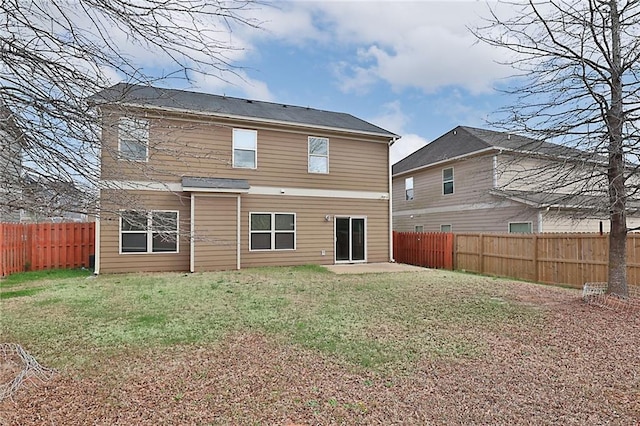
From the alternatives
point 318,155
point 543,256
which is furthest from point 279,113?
point 543,256

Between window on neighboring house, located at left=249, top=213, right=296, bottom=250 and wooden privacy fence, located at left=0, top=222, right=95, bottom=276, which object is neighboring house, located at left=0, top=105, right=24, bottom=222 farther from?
window on neighboring house, located at left=249, top=213, right=296, bottom=250

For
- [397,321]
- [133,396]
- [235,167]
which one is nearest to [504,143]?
[235,167]

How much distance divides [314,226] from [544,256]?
716cm

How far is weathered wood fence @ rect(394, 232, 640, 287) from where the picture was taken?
9.19 meters

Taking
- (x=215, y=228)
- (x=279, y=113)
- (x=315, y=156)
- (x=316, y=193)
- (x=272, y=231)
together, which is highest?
(x=279, y=113)

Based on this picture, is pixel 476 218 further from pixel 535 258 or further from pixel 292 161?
pixel 292 161

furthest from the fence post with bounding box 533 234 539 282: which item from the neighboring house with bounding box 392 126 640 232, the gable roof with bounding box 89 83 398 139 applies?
the gable roof with bounding box 89 83 398 139

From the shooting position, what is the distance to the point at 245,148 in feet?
39.0

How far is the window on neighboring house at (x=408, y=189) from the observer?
64.9 ft

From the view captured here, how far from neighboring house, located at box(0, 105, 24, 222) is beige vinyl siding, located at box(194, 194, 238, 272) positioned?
8270mm

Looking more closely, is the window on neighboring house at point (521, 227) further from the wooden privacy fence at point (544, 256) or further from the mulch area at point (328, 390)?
the mulch area at point (328, 390)

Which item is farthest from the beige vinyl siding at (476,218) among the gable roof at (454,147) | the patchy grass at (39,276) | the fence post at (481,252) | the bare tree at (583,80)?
the patchy grass at (39,276)

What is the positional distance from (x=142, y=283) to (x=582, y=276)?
1123cm

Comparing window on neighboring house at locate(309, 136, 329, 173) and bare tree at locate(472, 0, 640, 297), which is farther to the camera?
window on neighboring house at locate(309, 136, 329, 173)
